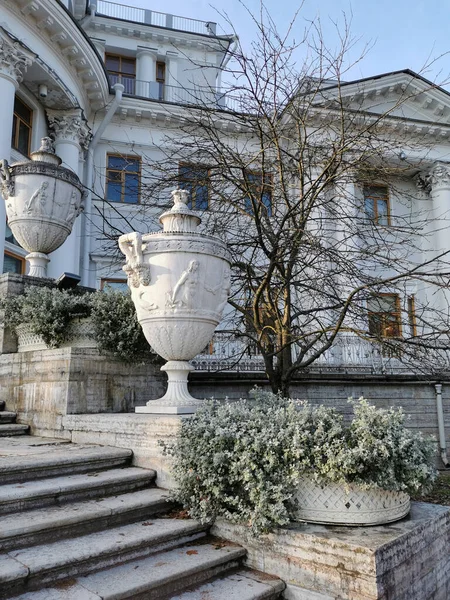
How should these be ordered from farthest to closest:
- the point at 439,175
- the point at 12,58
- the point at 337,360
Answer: the point at 439,175
the point at 337,360
the point at 12,58

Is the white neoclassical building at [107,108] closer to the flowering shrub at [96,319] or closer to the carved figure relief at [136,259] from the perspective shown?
the flowering shrub at [96,319]

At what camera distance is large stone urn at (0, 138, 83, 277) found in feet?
20.6

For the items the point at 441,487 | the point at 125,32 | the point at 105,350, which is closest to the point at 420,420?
the point at 441,487

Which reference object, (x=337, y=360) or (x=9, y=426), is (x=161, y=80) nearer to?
(x=337, y=360)

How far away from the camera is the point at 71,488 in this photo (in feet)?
9.78

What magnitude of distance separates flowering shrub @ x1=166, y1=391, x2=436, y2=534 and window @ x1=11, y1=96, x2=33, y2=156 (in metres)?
13.0

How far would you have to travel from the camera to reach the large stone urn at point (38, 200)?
627 centimetres

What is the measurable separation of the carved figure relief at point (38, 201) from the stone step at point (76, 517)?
435 centimetres

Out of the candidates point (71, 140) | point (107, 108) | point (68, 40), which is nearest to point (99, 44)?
point (107, 108)

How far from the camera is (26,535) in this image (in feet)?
8.06

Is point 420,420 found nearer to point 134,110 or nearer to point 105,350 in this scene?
point 105,350

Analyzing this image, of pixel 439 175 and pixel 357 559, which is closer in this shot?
pixel 357 559

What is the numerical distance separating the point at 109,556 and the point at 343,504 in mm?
1338

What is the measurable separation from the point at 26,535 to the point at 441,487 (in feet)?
21.0
